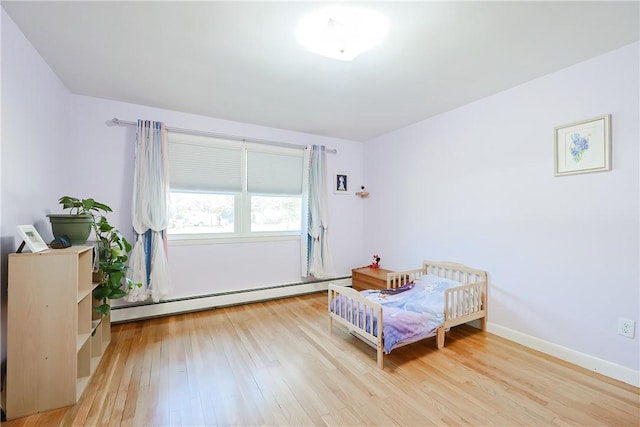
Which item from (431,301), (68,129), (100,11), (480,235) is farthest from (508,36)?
(68,129)

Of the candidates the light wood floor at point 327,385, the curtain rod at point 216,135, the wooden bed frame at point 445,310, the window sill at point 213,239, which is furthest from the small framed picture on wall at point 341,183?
the light wood floor at point 327,385

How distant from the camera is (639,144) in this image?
73.5 inches

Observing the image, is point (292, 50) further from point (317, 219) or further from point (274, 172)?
point (317, 219)

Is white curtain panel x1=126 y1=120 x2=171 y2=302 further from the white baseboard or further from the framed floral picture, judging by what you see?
the framed floral picture

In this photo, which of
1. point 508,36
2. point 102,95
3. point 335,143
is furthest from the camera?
point 335,143

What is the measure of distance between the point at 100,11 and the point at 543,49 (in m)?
2.98

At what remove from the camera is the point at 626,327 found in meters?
1.92

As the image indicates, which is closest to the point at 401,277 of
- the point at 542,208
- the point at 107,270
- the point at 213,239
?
the point at 542,208

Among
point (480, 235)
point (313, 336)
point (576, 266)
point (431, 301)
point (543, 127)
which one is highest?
point (543, 127)

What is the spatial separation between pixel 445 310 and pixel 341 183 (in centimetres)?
248

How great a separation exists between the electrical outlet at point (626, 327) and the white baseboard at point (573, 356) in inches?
9.4

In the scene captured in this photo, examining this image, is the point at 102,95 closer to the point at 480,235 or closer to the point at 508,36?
the point at 508,36

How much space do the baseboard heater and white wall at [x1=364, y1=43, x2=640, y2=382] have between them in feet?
5.68

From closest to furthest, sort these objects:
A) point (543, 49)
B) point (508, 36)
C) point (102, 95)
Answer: point (508, 36), point (543, 49), point (102, 95)
